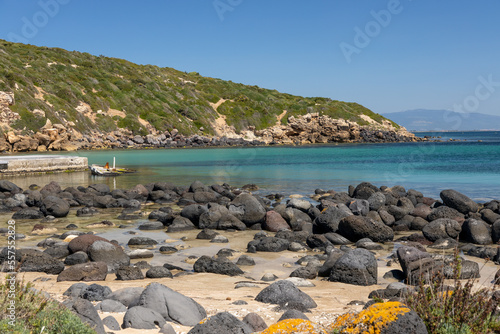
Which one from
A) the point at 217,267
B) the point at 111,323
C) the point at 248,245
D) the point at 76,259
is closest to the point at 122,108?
the point at 248,245

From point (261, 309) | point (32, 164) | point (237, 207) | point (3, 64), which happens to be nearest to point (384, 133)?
point (3, 64)

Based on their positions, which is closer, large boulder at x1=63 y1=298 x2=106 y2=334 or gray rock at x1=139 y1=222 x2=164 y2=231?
large boulder at x1=63 y1=298 x2=106 y2=334

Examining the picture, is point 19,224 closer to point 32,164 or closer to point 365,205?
point 365,205

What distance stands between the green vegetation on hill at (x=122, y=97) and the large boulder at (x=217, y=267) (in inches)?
2362

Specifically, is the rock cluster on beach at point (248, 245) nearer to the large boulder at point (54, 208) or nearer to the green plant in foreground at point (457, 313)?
the large boulder at point (54, 208)

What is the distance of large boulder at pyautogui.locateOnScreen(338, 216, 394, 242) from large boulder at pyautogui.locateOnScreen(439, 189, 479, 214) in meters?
A: 5.59

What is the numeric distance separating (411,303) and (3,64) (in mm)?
88390

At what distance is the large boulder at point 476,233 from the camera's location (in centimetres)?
1336

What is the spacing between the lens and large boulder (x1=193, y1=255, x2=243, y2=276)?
1004 centimetres

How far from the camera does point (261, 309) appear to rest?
6887 millimetres

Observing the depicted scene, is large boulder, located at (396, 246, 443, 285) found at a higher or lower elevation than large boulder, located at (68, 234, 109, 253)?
higher

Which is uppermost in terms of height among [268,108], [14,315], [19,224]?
[268,108]

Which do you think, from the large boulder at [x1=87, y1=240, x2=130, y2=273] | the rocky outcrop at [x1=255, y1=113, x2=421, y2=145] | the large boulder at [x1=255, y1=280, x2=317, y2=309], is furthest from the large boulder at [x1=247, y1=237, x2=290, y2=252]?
the rocky outcrop at [x1=255, y1=113, x2=421, y2=145]

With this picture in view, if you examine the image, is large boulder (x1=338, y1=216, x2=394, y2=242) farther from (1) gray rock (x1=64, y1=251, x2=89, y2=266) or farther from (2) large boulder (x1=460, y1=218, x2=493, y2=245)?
(1) gray rock (x1=64, y1=251, x2=89, y2=266)
